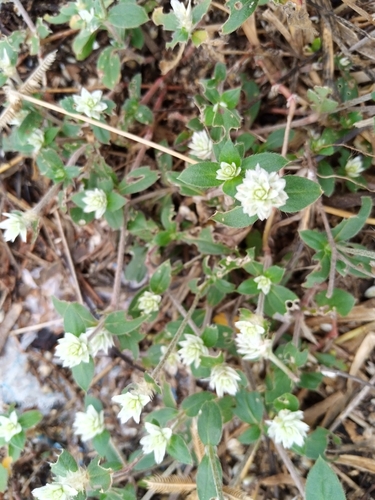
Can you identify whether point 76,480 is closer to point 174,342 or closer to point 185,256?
point 174,342

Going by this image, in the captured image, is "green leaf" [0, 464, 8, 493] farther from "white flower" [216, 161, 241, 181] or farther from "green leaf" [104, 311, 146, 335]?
"white flower" [216, 161, 241, 181]

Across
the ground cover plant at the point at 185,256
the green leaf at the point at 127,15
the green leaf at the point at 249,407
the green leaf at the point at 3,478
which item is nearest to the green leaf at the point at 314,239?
the ground cover plant at the point at 185,256

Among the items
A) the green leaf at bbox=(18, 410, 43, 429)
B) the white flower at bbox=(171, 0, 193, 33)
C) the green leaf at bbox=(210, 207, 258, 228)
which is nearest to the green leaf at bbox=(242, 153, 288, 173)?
the green leaf at bbox=(210, 207, 258, 228)

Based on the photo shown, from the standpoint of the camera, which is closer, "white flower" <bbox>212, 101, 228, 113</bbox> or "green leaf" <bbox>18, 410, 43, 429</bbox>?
"white flower" <bbox>212, 101, 228, 113</bbox>

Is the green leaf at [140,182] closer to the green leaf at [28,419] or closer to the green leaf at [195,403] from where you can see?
the green leaf at [195,403]

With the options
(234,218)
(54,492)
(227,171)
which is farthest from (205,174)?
(54,492)

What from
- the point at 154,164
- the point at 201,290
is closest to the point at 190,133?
the point at 154,164

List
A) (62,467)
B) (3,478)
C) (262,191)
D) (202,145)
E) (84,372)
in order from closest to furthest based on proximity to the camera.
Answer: (262,191), (62,467), (84,372), (202,145), (3,478)

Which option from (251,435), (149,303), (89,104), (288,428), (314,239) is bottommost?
(251,435)
